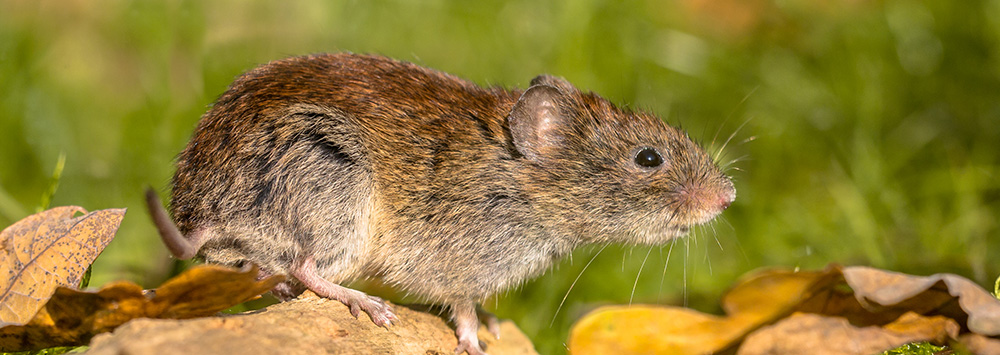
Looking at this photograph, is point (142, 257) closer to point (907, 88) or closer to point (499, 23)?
point (499, 23)

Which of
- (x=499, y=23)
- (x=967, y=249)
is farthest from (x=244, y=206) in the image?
(x=967, y=249)

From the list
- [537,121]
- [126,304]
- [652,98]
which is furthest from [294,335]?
[652,98]

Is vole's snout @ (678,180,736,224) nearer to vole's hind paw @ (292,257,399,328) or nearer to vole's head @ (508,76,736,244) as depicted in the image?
vole's head @ (508,76,736,244)

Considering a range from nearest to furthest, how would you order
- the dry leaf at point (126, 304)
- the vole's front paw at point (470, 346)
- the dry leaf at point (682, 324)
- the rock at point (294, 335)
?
1. the rock at point (294, 335)
2. the dry leaf at point (126, 304)
3. the dry leaf at point (682, 324)
4. the vole's front paw at point (470, 346)

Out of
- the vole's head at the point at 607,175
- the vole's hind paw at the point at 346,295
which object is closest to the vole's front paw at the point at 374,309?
the vole's hind paw at the point at 346,295

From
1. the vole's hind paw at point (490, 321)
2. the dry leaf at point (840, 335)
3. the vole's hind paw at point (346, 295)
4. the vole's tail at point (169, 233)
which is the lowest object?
the vole's hind paw at point (490, 321)

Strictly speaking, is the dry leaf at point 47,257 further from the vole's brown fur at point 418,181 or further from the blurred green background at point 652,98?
the blurred green background at point 652,98

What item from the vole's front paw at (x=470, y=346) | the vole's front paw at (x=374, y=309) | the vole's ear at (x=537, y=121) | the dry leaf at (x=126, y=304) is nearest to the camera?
the dry leaf at (x=126, y=304)
